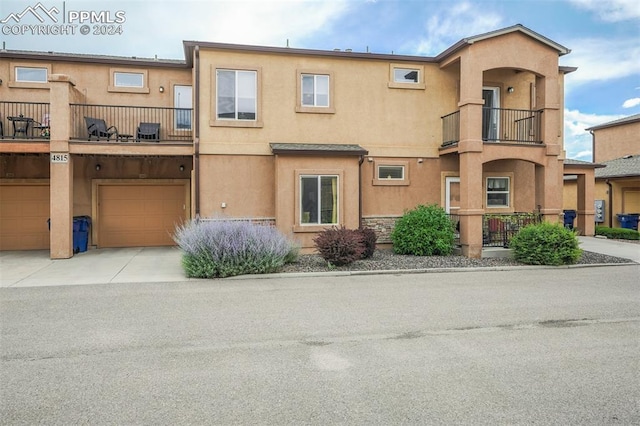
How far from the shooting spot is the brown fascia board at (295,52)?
13086 mm

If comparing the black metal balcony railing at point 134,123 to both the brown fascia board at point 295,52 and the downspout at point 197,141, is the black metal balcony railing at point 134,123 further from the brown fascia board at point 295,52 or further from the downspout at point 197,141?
the brown fascia board at point 295,52

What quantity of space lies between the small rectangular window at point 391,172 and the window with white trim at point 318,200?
193cm

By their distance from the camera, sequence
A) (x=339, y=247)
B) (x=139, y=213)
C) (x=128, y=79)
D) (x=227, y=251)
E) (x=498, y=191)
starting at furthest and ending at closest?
(x=139, y=213) < (x=498, y=191) < (x=128, y=79) < (x=339, y=247) < (x=227, y=251)

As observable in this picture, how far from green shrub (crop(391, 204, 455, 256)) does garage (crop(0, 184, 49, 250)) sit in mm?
12304

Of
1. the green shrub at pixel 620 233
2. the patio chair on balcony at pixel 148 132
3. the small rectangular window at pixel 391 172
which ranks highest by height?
the patio chair on balcony at pixel 148 132

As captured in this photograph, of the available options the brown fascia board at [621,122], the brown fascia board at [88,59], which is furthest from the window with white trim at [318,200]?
the brown fascia board at [621,122]

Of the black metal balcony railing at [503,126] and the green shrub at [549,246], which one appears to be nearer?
the green shrub at [549,246]

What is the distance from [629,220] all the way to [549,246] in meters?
12.5

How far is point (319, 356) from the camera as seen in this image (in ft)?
16.2

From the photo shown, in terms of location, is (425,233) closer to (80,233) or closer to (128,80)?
(80,233)

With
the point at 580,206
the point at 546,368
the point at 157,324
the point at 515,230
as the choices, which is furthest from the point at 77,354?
the point at 580,206

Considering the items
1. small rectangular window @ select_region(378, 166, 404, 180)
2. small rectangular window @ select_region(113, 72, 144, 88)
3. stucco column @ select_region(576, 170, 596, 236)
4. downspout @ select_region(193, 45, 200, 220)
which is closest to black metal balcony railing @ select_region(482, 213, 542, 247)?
small rectangular window @ select_region(378, 166, 404, 180)

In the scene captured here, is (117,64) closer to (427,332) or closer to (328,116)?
(328,116)

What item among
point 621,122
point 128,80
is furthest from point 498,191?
point 621,122
